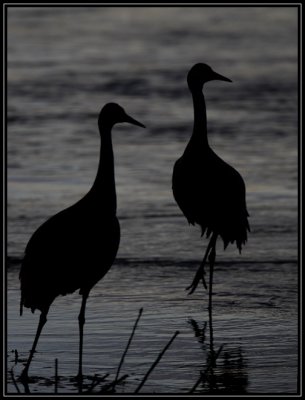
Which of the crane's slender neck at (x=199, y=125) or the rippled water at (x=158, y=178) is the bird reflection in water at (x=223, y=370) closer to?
the rippled water at (x=158, y=178)

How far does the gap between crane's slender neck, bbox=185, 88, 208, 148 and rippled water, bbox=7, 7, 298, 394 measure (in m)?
1.20

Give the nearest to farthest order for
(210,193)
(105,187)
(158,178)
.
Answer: (105,187) → (210,193) → (158,178)

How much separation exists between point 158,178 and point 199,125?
14.9 feet

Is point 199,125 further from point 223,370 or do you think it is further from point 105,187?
point 223,370

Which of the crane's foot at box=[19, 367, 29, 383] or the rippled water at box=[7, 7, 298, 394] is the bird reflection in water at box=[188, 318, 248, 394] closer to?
the rippled water at box=[7, 7, 298, 394]

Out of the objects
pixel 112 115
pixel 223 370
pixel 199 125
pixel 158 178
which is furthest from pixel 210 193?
pixel 158 178

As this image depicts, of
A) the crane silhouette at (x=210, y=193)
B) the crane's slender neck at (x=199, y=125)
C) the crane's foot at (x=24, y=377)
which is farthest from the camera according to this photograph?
the crane's slender neck at (x=199, y=125)

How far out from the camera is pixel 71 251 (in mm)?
8773

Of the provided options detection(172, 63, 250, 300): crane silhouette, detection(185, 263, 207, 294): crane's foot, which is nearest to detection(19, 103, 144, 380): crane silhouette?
detection(185, 263, 207, 294): crane's foot

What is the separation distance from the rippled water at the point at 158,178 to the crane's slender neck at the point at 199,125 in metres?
1.20

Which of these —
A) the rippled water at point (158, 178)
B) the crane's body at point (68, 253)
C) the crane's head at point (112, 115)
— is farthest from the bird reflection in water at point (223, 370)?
the crane's head at point (112, 115)

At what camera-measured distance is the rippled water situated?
361 inches

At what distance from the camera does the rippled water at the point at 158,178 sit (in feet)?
30.1

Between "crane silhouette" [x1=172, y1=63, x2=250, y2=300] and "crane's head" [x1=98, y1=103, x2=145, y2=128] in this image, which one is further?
"crane silhouette" [x1=172, y1=63, x2=250, y2=300]
